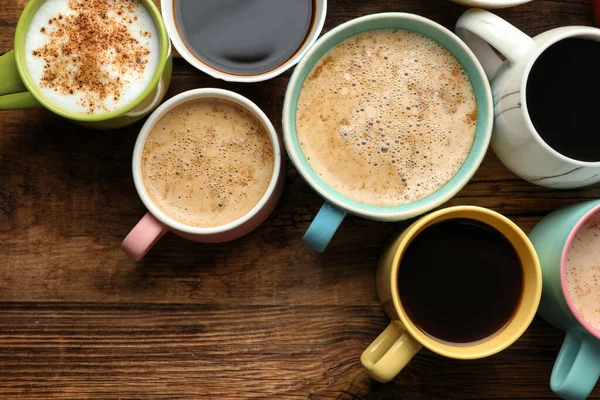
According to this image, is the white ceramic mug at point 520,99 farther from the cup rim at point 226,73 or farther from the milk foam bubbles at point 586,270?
the cup rim at point 226,73

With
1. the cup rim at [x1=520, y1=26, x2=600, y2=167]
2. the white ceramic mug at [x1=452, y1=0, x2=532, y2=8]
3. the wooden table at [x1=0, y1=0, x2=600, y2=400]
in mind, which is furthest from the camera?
the wooden table at [x1=0, y1=0, x2=600, y2=400]

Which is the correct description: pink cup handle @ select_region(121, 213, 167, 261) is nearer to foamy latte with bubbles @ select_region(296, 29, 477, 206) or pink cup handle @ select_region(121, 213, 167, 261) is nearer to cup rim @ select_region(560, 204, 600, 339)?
foamy latte with bubbles @ select_region(296, 29, 477, 206)

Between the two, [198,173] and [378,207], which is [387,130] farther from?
[198,173]

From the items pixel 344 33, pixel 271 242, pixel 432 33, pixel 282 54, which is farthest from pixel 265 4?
pixel 271 242

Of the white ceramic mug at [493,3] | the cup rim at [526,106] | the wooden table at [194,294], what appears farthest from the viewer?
the wooden table at [194,294]

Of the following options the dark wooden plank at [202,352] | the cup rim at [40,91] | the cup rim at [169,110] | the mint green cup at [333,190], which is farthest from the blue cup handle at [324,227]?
the cup rim at [40,91]

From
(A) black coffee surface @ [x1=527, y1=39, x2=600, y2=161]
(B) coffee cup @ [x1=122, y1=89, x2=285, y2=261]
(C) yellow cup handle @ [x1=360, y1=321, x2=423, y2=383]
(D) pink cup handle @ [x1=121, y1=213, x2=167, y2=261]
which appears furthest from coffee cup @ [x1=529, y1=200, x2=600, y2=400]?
(D) pink cup handle @ [x1=121, y1=213, x2=167, y2=261]

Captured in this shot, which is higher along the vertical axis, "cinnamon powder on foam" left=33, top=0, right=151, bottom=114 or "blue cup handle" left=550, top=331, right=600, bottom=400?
"cinnamon powder on foam" left=33, top=0, right=151, bottom=114

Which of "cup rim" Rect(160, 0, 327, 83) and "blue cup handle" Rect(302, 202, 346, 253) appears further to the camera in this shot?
"cup rim" Rect(160, 0, 327, 83)
